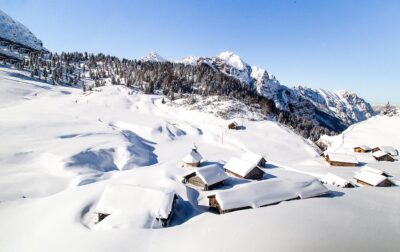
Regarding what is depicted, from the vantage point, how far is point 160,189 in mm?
30875

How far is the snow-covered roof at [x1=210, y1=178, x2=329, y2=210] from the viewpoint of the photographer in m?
26.2

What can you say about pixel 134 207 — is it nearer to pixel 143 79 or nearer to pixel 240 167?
pixel 240 167

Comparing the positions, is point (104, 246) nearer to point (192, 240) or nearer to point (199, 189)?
point (192, 240)

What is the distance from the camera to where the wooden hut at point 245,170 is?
3844 cm

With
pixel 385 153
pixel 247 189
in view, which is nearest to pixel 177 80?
pixel 385 153

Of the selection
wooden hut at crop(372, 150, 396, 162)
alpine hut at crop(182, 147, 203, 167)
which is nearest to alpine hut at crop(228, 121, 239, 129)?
alpine hut at crop(182, 147, 203, 167)

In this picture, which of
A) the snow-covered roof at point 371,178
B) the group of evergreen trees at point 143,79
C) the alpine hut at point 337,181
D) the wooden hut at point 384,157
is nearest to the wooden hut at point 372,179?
the snow-covered roof at point 371,178

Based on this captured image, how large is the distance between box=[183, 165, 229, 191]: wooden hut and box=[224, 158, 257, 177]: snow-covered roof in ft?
14.6

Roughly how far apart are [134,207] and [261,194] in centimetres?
1393

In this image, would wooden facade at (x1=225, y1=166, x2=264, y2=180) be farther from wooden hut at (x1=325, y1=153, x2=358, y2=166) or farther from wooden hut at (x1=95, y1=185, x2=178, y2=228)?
wooden hut at (x1=325, y1=153, x2=358, y2=166)

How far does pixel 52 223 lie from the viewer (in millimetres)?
23281

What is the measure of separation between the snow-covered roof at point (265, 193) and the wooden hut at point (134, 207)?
5990 mm

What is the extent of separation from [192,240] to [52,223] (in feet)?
46.3

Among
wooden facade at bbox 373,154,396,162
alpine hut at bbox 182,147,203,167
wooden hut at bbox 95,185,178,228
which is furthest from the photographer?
wooden facade at bbox 373,154,396,162
